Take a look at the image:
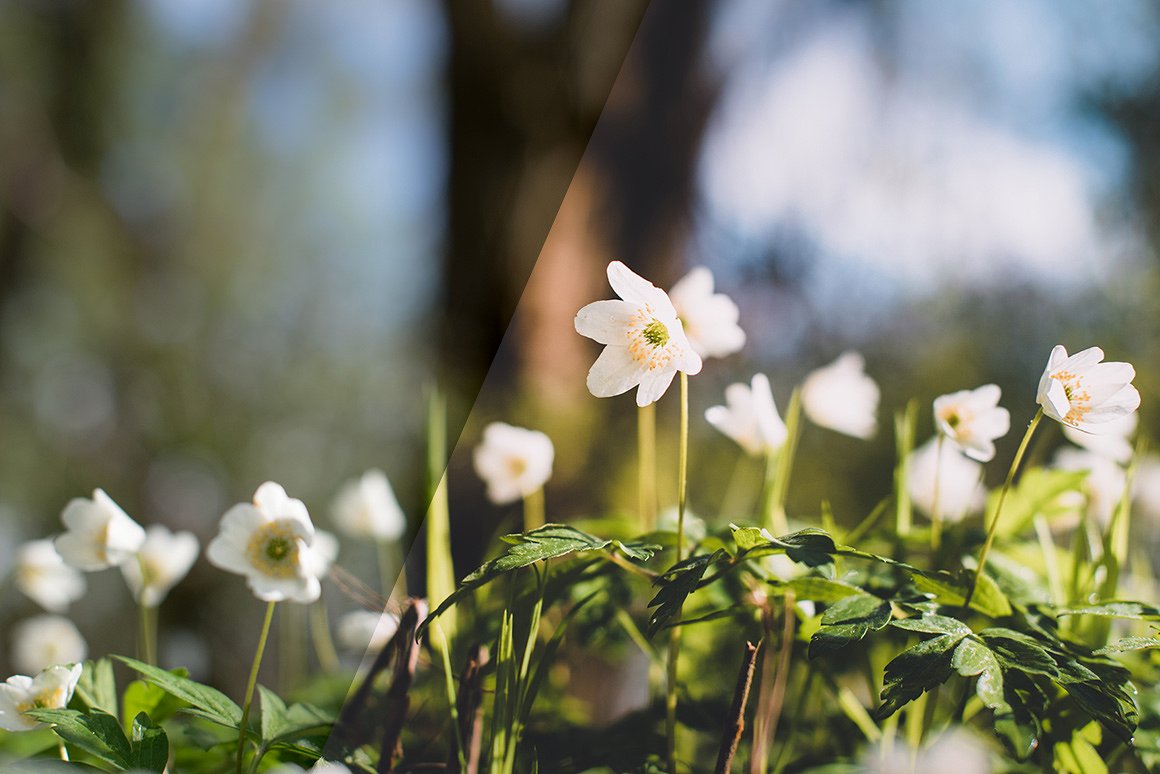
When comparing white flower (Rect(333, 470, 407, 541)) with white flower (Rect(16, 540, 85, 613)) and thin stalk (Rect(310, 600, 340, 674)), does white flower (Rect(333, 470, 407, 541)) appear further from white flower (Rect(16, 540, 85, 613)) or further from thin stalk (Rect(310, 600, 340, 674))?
white flower (Rect(16, 540, 85, 613))

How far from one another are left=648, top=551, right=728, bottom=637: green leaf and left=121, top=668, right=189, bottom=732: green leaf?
199 millimetres

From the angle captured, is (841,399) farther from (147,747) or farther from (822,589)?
(147,747)

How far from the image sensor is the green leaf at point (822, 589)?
1.02 ft

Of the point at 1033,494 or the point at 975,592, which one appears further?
the point at 1033,494

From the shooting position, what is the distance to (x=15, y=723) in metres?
0.31

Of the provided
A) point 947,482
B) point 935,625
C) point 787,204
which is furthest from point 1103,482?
point 787,204

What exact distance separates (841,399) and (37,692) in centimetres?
42

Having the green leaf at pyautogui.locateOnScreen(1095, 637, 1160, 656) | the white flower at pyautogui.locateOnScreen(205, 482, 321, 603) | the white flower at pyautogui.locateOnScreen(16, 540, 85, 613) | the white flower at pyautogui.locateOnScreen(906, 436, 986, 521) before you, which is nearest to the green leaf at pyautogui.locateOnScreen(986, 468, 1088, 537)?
the white flower at pyautogui.locateOnScreen(906, 436, 986, 521)

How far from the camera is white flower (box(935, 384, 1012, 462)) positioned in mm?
368

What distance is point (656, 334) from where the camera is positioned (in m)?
0.32

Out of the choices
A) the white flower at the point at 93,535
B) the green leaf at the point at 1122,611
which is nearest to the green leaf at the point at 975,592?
the green leaf at the point at 1122,611

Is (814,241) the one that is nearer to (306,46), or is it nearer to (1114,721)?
(1114,721)

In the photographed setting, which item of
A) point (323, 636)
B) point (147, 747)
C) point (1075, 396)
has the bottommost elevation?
point (323, 636)

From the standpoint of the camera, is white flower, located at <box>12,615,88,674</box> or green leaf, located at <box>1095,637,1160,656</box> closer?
green leaf, located at <box>1095,637,1160,656</box>
